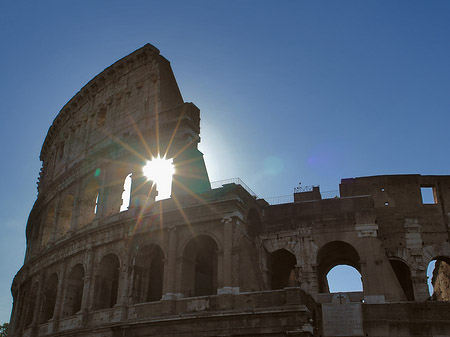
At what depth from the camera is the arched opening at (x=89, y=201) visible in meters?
23.7

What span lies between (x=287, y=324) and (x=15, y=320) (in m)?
17.6

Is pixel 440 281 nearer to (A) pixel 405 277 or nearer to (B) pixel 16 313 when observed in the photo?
(A) pixel 405 277

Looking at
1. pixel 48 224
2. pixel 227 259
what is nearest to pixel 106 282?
pixel 227 259

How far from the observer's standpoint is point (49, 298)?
23.4 m

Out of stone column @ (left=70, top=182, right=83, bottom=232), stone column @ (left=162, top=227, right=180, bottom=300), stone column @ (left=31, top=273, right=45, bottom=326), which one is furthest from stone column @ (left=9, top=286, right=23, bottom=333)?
stone column @ (left=162, top=227, right=180, bottom=300)

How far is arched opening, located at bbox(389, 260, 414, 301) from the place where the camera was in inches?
792

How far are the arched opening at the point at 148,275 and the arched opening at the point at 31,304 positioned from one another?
811 cm

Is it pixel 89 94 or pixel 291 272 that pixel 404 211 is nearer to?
pixel 291 272

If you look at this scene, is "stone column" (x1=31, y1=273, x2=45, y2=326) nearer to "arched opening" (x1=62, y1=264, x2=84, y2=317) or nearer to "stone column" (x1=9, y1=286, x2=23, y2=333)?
"arched opening" (x1=62, y1=264, x2=84, y2=317)

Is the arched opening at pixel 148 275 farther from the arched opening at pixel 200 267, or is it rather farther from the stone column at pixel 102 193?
the stone column at pixel 102 193

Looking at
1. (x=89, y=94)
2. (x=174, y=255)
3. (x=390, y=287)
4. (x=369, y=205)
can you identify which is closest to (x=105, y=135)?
(x=89, y=94)

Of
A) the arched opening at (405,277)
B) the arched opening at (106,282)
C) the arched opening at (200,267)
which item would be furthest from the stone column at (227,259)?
the arched opening at (405,277)

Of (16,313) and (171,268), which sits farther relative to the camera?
(16,313)

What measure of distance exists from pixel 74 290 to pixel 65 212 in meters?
5.23
